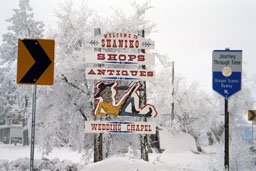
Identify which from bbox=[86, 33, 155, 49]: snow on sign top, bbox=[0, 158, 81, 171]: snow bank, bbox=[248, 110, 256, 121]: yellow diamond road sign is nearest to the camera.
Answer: bbox=[86, 33, 155, 49]: snow on sign top

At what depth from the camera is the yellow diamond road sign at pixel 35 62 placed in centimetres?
545

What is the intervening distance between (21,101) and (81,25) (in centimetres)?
1399

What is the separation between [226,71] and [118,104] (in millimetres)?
3439

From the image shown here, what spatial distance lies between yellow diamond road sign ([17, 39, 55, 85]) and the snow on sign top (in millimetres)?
4706

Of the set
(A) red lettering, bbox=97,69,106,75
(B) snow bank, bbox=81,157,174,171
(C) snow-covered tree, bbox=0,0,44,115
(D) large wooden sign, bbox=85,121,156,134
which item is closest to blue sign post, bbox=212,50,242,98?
(D) large wooden sign, bbox=85,121,156,134

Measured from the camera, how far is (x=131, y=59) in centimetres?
1002

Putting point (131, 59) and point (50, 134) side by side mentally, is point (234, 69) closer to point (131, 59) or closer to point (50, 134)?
point (131, 59)

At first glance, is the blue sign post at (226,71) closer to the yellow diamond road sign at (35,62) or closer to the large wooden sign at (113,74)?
the large wooden sign at (113,74)

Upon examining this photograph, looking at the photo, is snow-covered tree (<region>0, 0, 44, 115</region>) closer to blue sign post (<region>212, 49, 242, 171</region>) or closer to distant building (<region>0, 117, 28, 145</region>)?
distant building (<region>0, 117, 28, 145</region>)

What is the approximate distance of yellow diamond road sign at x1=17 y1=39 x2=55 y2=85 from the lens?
5449mm

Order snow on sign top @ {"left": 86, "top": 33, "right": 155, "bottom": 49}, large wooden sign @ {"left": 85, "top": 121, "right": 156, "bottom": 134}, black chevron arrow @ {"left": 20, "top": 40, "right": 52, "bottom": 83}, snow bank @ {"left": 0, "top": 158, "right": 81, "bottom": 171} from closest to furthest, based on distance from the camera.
Result: black chevron arrow @ {"left": 20, "top": 40, "right": 52, "bottom": 83}
large wooden sign @ {"left": 85, "top": 121, "right": 156, "bottom": 134}
snow on sign top @ {"left": 86, "top": 33, "right": 155, "bottom": 49}
snow bank @ {"left": 0, "top": 158, "right": 81, "bottom": 171}

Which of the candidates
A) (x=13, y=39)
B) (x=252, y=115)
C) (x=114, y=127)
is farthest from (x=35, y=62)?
(x=13, y=39)

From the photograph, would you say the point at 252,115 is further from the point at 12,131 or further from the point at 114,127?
the point at 12,131

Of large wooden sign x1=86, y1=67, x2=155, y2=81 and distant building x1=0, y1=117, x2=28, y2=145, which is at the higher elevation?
large wooden sign x1=86, y1=67, x2=155, y2=81
